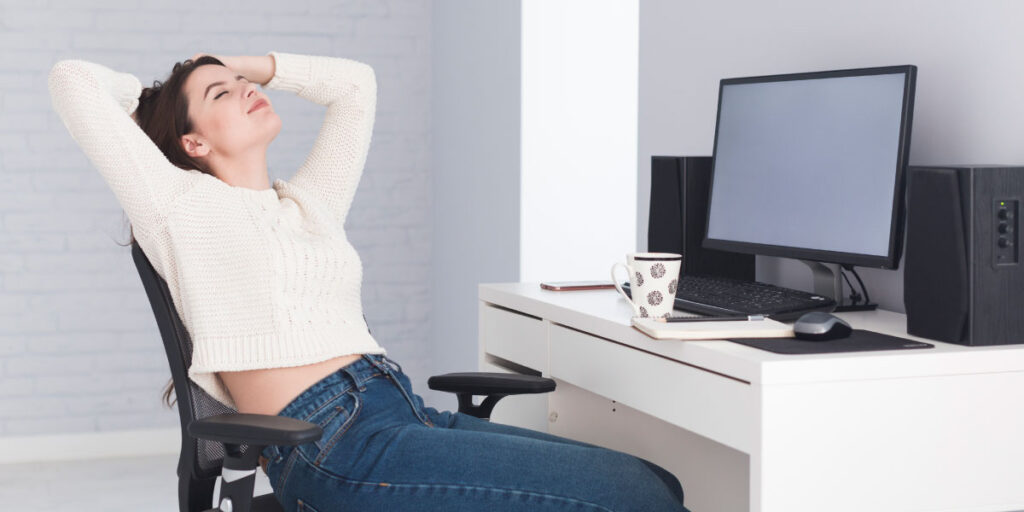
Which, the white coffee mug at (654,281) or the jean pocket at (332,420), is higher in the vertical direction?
the white coffee mug at (654,281)

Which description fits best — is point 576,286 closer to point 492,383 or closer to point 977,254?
point 492,383

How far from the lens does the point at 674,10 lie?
8.48 feet

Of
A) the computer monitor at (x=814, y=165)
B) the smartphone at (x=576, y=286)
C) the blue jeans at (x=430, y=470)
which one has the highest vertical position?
the computer monitor at (x=814, y=165)

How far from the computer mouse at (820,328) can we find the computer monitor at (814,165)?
264 millimetres

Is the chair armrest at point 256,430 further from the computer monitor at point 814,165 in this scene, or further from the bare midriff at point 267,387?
the computer monitor at point 814,165

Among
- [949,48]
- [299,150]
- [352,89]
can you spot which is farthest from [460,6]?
[949,48]

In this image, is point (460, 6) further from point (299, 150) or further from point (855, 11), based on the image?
point (855, 11)

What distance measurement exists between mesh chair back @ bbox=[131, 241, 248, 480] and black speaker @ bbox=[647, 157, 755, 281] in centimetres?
101

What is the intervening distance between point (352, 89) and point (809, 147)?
0.87 metres

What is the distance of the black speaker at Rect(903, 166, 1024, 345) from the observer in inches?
56.1

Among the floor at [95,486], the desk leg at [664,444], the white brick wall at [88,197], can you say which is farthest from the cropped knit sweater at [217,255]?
the white brick wall at [88,197]

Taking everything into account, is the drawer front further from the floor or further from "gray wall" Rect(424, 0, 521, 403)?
the floor

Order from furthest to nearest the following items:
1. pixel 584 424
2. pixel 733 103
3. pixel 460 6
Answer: pixel 460 6
pixel 584 424
pixel 733 103

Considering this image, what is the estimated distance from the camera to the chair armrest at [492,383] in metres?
1.81
